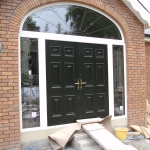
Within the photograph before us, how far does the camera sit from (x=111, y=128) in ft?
14.3

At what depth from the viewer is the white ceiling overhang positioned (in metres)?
4.47

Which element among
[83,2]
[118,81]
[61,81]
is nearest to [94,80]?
[118,81]

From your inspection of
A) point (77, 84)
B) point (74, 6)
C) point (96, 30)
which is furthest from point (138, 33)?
point (77, 84)

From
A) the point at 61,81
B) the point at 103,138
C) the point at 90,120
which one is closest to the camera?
the point at 103,138

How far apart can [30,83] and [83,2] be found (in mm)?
2325

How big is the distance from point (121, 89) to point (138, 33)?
1.70 meters

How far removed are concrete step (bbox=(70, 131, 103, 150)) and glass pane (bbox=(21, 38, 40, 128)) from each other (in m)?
0.89

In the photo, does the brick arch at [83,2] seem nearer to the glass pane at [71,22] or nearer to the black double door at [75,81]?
the glass pane at [71,22]

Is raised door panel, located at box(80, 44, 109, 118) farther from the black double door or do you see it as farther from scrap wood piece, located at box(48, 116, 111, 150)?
scrap wood piece, located at box(48, 116, 111, 150)

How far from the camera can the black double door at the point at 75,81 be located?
3.92m

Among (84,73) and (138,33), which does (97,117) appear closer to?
(84,73)

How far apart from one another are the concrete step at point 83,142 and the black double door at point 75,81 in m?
0.49

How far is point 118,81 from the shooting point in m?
4.79

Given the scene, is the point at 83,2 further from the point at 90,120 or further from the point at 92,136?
the point at 92,136
